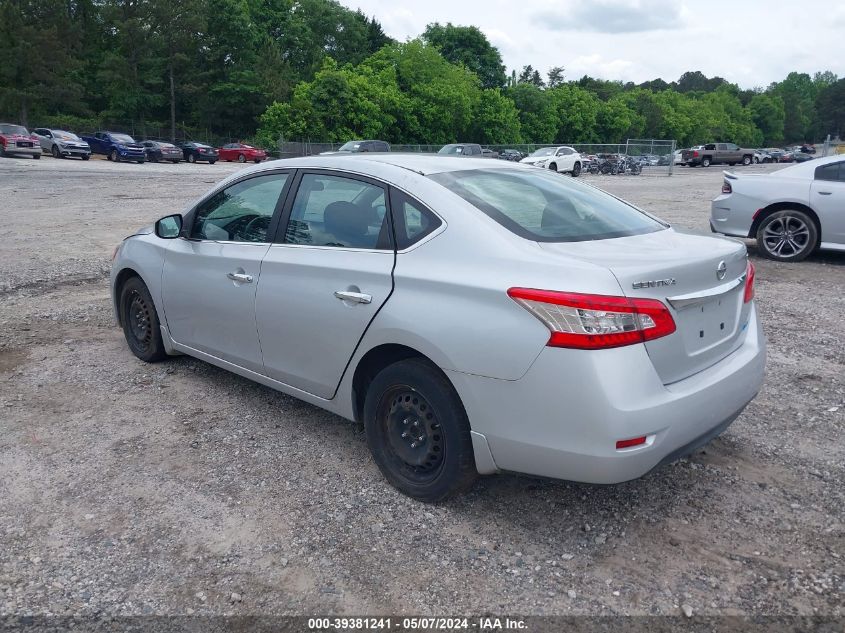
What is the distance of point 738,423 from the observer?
14.3 feet

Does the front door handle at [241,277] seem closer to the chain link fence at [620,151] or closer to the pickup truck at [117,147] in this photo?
the pickup truck at [117,147]

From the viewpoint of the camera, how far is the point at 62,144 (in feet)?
125

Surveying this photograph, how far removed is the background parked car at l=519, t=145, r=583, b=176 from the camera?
124 feet

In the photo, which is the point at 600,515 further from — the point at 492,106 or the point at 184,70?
the point at 184,70

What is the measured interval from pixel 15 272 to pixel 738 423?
26.4 feet

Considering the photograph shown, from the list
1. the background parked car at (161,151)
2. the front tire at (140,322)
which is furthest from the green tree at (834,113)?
the front tire at (140,322)

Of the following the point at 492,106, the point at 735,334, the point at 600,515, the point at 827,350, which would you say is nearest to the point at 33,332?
the point at 600,515


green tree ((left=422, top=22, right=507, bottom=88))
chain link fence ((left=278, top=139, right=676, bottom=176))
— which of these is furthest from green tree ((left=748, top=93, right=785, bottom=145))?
chain link fence ((left=278, top=139, right=676, bottom=176))

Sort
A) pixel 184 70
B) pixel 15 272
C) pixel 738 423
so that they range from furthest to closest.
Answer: pixel 184 70 → pixel 15 272 → pixel 738 423

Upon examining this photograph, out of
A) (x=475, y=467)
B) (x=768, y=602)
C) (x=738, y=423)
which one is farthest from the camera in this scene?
(x=738, y=423)

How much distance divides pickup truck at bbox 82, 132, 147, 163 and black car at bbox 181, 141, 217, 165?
15.3 ft

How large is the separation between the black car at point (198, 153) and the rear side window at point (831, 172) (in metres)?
40.4

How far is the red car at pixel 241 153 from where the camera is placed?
155ft

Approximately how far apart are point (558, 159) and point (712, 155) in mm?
28901
